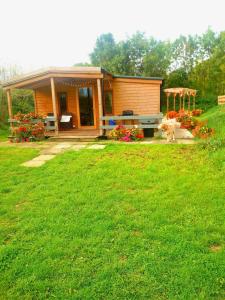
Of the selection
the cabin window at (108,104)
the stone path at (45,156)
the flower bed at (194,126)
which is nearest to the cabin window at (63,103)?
the cabin window at (108,104)

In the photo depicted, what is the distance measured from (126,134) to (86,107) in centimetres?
385

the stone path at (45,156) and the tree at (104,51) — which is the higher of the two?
the tree at (104,51)

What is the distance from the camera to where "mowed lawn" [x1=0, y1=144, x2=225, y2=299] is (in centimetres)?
209

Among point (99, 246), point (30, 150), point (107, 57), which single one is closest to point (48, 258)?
point (99, 246)

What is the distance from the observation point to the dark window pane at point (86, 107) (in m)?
11.8

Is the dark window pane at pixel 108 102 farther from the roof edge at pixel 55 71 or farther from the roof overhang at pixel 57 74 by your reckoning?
the roof edge at pixel 55 71

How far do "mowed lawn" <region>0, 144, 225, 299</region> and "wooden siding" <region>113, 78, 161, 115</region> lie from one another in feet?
21.7

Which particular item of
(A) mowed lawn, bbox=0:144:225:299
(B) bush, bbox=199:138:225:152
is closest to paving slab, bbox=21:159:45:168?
(A) mowed lawn, bbox=0:144:225:299

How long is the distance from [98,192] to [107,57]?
30078 millimetres

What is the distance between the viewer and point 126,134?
29.0ft

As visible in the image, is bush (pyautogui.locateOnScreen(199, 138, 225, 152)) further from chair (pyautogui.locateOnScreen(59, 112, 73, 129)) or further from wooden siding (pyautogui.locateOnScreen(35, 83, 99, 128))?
chair (pyautogui.locateOnScreen(59, 112, 73, 129))

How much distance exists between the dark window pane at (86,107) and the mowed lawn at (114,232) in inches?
276

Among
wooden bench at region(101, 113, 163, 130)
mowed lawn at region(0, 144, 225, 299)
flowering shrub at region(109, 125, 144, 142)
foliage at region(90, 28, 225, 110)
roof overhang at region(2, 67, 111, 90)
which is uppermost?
foliage at region(90, 28, 225, 110)

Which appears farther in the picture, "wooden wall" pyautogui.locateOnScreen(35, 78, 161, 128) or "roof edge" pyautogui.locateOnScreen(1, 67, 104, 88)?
"wooden wall" pyautogui.locateOnScreen(35, 78, 161, 128)
